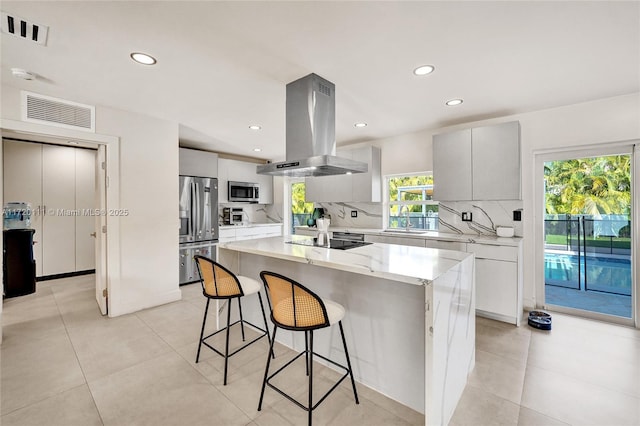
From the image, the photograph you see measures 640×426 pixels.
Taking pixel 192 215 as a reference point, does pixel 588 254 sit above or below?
below

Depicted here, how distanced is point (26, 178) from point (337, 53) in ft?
18.0

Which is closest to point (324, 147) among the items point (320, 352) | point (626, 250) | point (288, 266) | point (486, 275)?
point (288, 266)

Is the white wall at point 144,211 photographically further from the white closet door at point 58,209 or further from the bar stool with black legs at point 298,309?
the white closet door at point 58,209

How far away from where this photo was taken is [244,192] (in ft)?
18.9

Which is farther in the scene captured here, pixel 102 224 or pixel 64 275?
pixel 64 275

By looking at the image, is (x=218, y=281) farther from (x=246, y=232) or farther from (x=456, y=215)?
(x=246, y=232)

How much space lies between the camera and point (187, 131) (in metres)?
4.11

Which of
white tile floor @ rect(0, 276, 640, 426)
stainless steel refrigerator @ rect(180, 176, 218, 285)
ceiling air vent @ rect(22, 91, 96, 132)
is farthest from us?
stainless steel refrigerator @ rect(180, 176, 218, 285)

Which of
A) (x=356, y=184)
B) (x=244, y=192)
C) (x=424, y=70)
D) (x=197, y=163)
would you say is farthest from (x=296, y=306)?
(x=244, y=192)

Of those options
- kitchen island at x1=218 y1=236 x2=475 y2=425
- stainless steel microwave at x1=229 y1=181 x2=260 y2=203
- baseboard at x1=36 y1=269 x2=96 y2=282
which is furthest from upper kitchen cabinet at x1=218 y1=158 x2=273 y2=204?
kitchen island at x1=218 y1=236 x2=475 y2=425

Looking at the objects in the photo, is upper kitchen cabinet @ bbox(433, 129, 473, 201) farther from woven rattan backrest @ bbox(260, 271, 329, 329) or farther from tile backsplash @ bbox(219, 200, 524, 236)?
woven rattan backrest @ bbox(260, 271, 329, 329)

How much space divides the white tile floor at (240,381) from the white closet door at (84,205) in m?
2.31

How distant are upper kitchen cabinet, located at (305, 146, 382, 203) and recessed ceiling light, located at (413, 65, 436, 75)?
2.03 meters

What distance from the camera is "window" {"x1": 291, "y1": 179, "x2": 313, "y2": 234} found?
6.20m
